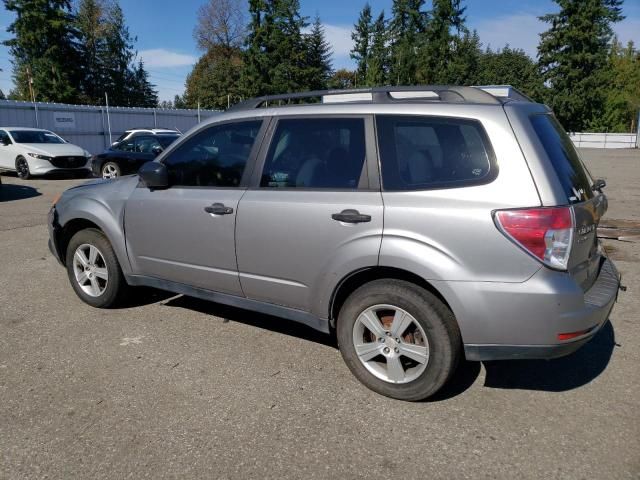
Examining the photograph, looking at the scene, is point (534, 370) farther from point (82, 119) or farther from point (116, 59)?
point (116, 59)

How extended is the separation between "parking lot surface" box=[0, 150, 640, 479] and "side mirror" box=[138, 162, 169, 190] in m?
1.20

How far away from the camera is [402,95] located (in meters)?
3.48

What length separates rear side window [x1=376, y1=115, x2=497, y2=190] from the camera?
2.91 m

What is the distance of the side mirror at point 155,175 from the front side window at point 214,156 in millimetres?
90

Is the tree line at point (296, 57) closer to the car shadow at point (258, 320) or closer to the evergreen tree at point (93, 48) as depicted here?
the evergreen tree at point (93, 48)

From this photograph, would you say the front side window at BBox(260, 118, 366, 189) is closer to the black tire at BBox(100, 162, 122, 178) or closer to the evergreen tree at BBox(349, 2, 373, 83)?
the black tire at BBox(100, 162, 122, 178)

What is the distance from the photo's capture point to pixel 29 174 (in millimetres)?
15562

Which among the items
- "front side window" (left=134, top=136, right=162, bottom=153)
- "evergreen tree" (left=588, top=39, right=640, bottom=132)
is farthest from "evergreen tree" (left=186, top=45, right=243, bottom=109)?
"front side window" (left=134, top=136, right=162, bottom=153)

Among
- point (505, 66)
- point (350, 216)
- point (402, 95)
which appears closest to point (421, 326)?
point (350, 216)

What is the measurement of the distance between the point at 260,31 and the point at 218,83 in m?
12.7

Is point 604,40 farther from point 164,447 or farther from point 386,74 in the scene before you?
point 164,447

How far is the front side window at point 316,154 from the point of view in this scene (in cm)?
334

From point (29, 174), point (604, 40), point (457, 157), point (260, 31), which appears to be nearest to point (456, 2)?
point (604, 40)

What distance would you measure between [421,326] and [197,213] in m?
1.86
